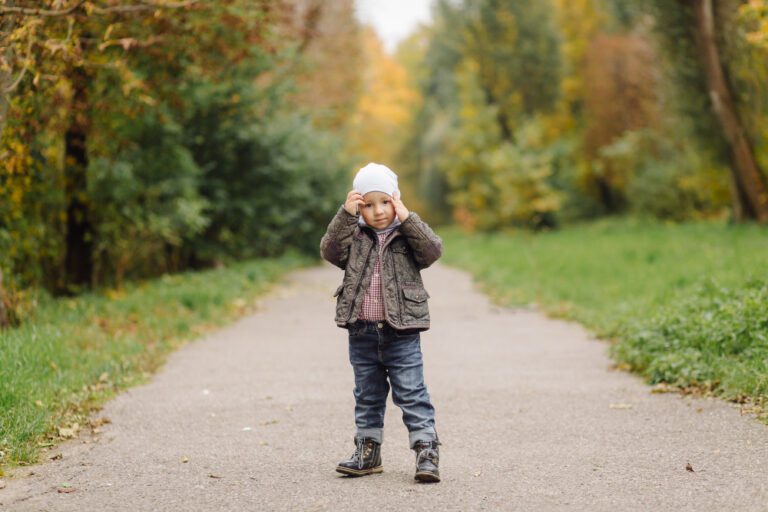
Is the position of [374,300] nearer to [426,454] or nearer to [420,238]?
[420,238]

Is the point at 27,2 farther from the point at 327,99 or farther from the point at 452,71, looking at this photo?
the point at 452,71

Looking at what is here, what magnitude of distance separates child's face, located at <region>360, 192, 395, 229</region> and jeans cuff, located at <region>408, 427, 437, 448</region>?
1.15 m

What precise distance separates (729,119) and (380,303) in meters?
18.2

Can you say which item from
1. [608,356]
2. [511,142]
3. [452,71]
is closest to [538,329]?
[608,356]

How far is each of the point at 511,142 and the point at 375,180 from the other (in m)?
32.8

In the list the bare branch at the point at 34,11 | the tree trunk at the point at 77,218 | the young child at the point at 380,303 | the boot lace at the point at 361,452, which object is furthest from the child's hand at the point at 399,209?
the tree trunk at the point at 77,218

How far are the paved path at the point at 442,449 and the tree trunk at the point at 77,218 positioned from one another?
5.28m

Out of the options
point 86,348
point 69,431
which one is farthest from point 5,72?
point 69,431

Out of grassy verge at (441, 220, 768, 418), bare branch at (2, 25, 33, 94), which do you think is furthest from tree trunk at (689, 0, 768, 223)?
bare branch at (2, 25, 33, 94)

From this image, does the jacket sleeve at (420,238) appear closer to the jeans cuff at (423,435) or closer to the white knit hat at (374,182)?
the white knit hat at (374,182)

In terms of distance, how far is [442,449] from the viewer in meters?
4.95

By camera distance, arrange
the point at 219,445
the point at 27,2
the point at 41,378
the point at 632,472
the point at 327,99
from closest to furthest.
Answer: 1. the point at 632,472
2. the point at 219,445
3. the point at 41,378
4. the point at 27,2
5. the point at 327,99

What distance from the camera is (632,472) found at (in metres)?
4.29

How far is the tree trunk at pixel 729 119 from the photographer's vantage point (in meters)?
19.7
